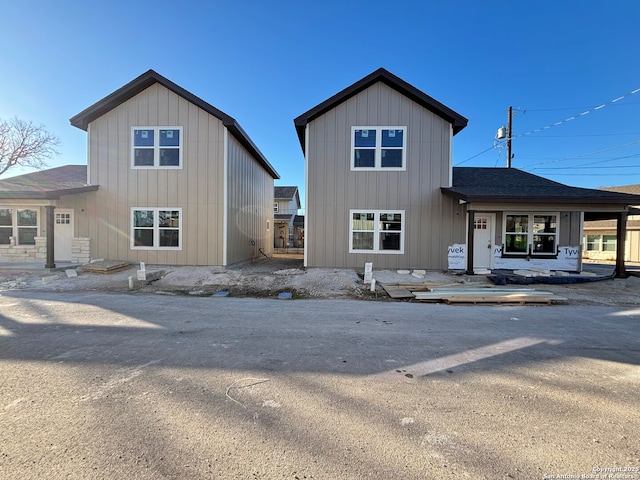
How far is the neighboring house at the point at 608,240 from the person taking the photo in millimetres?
18688

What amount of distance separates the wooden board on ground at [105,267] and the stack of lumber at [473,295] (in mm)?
9301

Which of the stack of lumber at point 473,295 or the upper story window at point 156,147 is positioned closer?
the stack of lumber at point 473,295

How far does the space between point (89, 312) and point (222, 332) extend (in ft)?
10.5

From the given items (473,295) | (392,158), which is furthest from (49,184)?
(473,295)

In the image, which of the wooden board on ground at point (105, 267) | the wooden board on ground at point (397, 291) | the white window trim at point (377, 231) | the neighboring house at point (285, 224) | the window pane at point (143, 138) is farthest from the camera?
the neighboring house at point (285, 224)

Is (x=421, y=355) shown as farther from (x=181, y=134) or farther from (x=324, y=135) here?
(x=181, y=134)

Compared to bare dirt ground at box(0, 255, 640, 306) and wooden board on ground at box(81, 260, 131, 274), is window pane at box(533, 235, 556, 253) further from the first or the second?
wooden board on ground at box(81, 260, 131, 274)

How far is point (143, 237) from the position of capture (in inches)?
476

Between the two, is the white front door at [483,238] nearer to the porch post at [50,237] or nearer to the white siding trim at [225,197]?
the white siding trim at [225,197]

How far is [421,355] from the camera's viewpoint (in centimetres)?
404

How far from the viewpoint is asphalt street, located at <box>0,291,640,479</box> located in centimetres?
209

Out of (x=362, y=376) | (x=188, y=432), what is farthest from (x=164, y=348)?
(x=362, y=376)

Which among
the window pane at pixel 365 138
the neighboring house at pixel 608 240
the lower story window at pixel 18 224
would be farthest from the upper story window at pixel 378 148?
the neighboring house at pixel 608 240

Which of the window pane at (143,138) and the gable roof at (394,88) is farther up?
the gable roof at (394,88)
